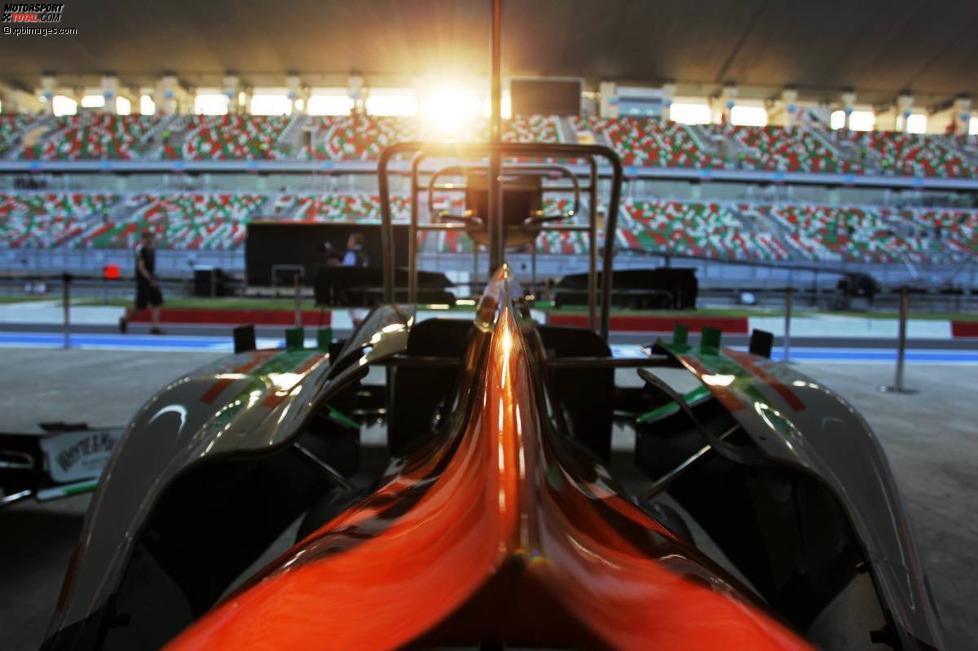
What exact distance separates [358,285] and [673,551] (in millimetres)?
5497

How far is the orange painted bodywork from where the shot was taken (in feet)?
0.89

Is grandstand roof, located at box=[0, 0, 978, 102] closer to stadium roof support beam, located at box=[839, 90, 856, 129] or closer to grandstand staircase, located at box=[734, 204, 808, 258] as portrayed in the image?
stadium roof support beam, located at box=[839, 90, 856, 129]

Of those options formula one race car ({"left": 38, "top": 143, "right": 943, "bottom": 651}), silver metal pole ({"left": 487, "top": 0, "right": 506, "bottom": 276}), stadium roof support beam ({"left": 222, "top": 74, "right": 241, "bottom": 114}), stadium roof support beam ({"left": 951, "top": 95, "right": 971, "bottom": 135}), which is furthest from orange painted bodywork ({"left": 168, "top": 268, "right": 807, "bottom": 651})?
stadium roof support beam ({"left": 951, "top": 95, "right": 971, "bottom": 135})

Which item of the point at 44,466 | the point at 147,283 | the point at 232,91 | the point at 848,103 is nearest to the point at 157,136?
the point at 232,91

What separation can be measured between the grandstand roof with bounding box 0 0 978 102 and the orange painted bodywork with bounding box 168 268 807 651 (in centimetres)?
1429

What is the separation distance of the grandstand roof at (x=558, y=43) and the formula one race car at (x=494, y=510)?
13.2m

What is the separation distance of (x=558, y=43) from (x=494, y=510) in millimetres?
19351

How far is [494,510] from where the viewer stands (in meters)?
0.31

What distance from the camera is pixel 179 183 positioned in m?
21.3

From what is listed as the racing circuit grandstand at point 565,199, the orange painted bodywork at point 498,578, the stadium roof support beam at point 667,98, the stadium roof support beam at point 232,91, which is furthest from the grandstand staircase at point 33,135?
the orange painted bodywork at point 498,578

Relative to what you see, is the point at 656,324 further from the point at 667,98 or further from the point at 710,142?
the point at 667,98

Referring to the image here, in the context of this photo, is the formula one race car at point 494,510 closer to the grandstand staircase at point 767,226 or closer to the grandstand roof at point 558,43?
the grandstand roof at point 558,43

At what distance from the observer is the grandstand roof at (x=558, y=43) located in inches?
626

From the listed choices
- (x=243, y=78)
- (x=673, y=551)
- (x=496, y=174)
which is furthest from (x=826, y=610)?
(x=243, y=78)
